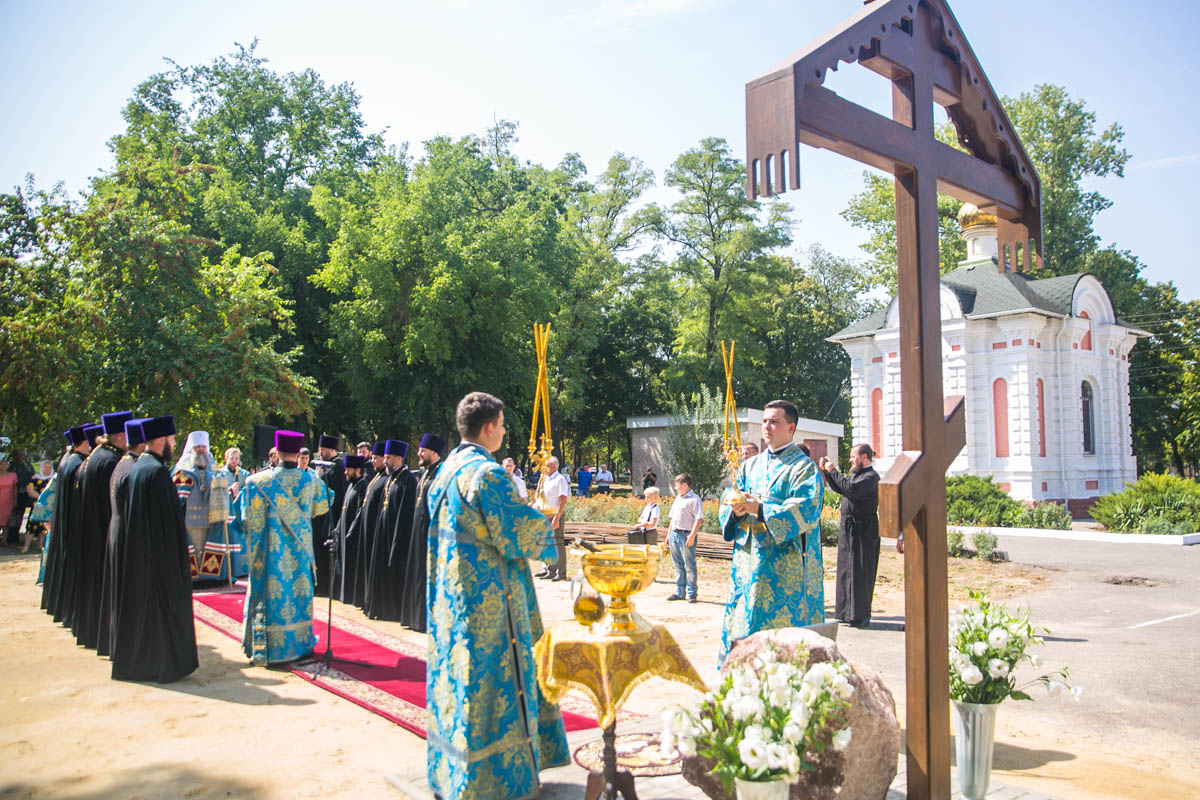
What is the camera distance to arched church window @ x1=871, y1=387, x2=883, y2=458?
1132 inches

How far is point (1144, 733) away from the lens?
5824 mm

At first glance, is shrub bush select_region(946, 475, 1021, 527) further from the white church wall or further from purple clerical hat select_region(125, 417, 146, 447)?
purple clerical hat select_region(125, 417, 146, 447)

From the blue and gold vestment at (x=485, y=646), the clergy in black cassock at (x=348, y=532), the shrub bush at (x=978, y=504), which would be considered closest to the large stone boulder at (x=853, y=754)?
the blue and gold vestment at (x=485, y=646)

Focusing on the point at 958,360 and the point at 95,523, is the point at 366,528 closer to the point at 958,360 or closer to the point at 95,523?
the point at 95,523

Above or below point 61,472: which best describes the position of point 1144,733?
below

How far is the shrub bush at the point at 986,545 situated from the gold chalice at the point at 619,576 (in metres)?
13.1

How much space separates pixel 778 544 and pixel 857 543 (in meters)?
4.94

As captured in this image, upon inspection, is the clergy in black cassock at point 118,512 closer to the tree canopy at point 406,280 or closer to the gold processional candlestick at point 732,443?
the gold processional candlestick at point 732,443

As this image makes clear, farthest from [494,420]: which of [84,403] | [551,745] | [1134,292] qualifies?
[1134,292]

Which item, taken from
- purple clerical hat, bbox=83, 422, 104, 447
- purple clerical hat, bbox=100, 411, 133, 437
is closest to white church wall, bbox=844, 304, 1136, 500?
purple clerical hat, bbox=83, 422, 104, 447

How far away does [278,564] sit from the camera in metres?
7.72

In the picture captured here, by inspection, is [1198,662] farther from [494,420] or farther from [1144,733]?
[494,420]

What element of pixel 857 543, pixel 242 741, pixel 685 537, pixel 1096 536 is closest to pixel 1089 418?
pixel 1096 536

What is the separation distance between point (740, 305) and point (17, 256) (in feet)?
89.7
